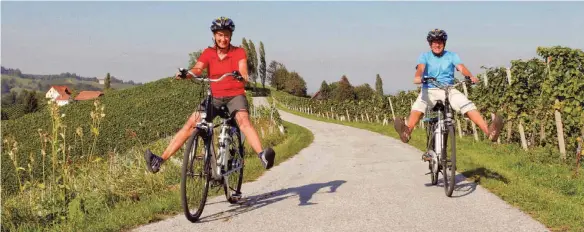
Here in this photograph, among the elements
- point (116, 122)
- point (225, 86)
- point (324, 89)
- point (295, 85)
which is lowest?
point (116, 122)

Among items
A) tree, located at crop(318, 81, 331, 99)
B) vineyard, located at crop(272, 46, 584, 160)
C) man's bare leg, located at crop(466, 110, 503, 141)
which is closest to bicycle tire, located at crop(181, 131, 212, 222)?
man's bare leg, located at crop(466, 110, 503, 141)

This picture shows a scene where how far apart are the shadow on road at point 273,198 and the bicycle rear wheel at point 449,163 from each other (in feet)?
4.97

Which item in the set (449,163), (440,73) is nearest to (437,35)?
(440,73)

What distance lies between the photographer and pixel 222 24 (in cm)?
558

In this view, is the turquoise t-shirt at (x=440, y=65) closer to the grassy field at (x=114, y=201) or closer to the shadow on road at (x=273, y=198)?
the shadow on road at (x=273, y=198)

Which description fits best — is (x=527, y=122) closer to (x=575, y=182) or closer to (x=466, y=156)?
(x=466, y=156)

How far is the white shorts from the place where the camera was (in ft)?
22.9

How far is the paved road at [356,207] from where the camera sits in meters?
4.98

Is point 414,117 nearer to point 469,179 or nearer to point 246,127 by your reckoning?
point 469,179

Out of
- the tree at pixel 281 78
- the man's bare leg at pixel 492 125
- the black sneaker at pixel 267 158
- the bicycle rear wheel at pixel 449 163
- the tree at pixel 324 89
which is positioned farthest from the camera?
the tree at pixel 281 78

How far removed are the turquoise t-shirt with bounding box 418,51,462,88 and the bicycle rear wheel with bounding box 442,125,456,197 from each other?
30.4 inches

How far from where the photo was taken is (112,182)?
23.6 feet

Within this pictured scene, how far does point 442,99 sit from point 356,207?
2293mm

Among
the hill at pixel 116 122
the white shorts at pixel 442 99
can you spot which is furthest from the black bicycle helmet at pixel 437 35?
the hill at pixel 116 122
